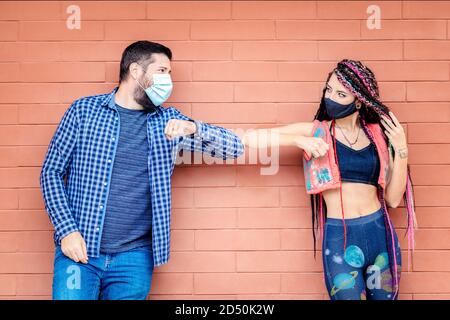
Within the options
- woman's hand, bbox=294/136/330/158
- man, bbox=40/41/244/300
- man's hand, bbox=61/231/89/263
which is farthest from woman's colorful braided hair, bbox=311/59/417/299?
man's hand, bbox=61/231/89/263

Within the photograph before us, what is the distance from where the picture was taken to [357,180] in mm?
3236

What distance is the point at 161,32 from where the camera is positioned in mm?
3650

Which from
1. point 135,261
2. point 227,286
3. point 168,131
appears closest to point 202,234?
point 227,286

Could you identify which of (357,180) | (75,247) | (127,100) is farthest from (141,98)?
(357,180)

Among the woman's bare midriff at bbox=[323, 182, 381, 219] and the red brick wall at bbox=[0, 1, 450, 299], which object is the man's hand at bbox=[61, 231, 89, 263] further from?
the woman's bare midriff at bbox=[323, 182, 381, 219]

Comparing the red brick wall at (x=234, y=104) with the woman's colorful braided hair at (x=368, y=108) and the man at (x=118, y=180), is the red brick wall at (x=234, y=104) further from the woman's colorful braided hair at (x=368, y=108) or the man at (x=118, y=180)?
the man at (x=118, y=180)

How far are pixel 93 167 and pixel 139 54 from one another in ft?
2.25

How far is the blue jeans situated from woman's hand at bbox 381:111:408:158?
1502mm

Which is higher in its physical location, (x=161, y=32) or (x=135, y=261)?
(x=161, y=32)

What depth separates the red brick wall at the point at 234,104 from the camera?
361 cm

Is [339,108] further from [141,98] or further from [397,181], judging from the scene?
[141,98]
